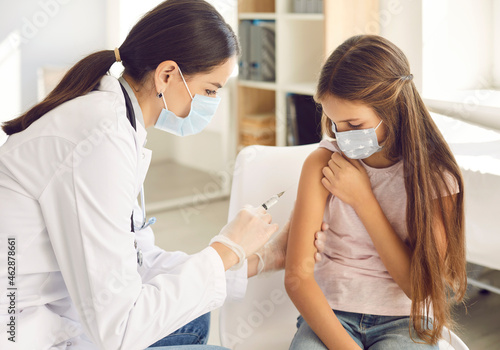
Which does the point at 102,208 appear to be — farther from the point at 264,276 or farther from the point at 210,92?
the point at 264,276

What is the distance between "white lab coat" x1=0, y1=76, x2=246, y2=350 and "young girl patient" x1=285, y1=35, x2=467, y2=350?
32cm

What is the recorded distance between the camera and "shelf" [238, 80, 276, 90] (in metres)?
3.67

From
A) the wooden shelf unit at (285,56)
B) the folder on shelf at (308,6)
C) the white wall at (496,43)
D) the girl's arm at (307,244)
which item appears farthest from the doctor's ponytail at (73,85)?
the folder on shelf at (308,6)

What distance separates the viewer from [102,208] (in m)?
1.01

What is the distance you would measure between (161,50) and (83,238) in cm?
42

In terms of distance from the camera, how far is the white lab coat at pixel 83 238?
1008 millimetres

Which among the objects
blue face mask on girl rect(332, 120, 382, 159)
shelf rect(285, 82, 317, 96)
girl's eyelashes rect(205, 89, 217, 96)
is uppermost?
girl's eyelashes rect(205, 89, 217, 96)

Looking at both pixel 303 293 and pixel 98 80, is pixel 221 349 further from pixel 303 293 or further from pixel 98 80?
pixel 98 80

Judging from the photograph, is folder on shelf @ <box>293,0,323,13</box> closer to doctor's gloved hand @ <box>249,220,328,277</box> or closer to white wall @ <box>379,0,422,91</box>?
white wall @ <box>379,0,422,91</box>

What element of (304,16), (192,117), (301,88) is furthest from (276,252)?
(304,16)

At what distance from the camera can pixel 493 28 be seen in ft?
8.71

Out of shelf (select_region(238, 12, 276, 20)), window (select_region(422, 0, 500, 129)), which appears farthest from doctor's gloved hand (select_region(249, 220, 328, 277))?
shelf (select_region(238, 12, 276, 20))

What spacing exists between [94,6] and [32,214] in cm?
309

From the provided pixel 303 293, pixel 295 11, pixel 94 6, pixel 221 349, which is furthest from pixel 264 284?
pixel 94 6
